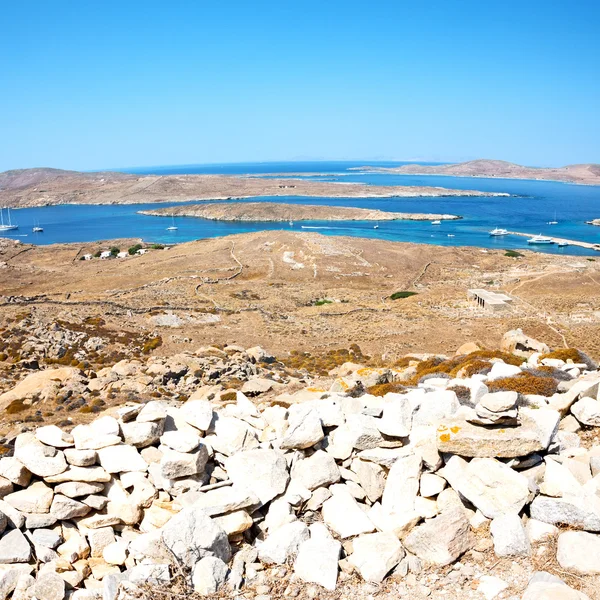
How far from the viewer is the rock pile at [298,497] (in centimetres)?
604

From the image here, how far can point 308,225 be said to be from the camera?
4520 inches

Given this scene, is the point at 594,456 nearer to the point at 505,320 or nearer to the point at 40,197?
the point at 505,320

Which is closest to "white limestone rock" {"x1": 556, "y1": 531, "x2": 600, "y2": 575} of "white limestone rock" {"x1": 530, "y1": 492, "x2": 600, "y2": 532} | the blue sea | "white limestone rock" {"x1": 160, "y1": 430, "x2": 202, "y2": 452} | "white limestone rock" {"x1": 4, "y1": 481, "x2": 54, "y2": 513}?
"white limestone rock" {"x1": 530, "y1": 492, "x2": 600, "y2": 532}

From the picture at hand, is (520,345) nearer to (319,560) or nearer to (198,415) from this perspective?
(198,415)

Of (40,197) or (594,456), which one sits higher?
(40,197)

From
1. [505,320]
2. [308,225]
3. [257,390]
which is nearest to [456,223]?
[308,225]

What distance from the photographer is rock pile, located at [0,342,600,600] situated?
238 inches

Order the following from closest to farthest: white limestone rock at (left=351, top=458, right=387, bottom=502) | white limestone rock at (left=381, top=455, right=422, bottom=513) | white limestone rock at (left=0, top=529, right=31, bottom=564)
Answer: white limestone rock at (left=0, top=529, right=31, bottom=564), white limestone rock at (left=381, top=455, right=422, bottom=513), white limestone rock at (left=351, top=458, right=387, bottom=502)

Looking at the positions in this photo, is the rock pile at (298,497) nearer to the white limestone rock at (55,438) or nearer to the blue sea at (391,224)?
the white limestone rock at (55,438)

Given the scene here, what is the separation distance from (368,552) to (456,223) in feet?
387

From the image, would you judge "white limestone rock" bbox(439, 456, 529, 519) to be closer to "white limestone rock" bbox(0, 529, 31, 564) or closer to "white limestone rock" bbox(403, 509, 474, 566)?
"white limestone rock" bbox(403, 509, 474, 566)

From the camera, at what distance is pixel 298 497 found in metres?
7.08

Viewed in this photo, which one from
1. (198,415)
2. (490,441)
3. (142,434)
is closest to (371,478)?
(490,441)

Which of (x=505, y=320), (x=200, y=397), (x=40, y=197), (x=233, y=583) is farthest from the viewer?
(x=40, y=197)
